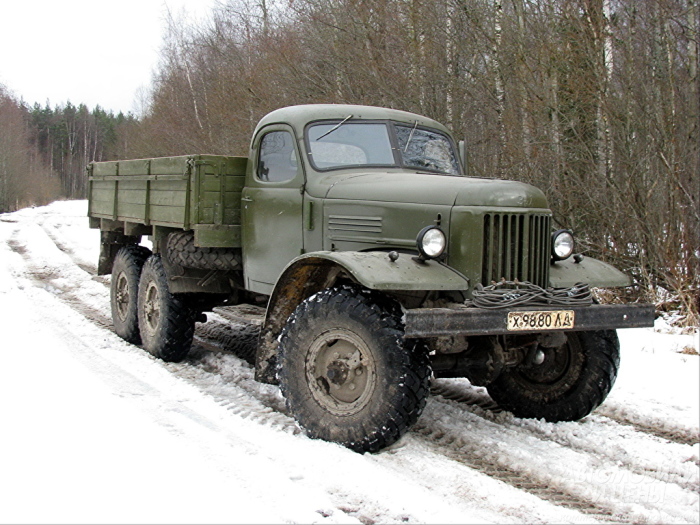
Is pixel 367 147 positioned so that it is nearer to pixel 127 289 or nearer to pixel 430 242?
pixel 430 242

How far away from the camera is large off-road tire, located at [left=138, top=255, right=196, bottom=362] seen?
686 centimetres

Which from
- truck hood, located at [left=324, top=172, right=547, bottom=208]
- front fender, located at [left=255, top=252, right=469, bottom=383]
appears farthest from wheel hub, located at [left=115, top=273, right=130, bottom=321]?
truck hood, located at [left=324, top=172, right=547, bottom=208]

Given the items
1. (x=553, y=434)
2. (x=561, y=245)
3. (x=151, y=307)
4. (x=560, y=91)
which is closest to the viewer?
(x=553, y=434)

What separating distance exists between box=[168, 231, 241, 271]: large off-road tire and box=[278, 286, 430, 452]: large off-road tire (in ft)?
6.09

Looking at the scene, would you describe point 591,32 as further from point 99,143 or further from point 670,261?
point 99,143

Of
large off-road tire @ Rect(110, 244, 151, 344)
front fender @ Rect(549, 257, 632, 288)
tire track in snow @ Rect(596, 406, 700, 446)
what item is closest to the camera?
tire track in snow @ Rect(596, 406, 700, 446)

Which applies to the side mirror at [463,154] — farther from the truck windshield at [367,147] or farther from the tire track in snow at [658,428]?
the tire track in snow at [658,428]

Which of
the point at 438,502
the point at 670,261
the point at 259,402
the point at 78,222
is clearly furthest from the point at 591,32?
the point at 78,222

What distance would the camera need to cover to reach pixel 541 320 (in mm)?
4367

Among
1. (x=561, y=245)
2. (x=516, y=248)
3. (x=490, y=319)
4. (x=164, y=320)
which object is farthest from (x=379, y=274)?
(x=164, y=320)

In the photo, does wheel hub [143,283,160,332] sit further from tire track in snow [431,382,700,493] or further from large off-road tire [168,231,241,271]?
tire track in snow [431,382,700,493]

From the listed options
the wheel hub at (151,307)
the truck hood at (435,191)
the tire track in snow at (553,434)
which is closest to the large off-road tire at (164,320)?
the wheel hub at (151,307)

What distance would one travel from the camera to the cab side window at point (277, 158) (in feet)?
19.2

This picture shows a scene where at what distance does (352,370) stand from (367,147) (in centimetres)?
206
